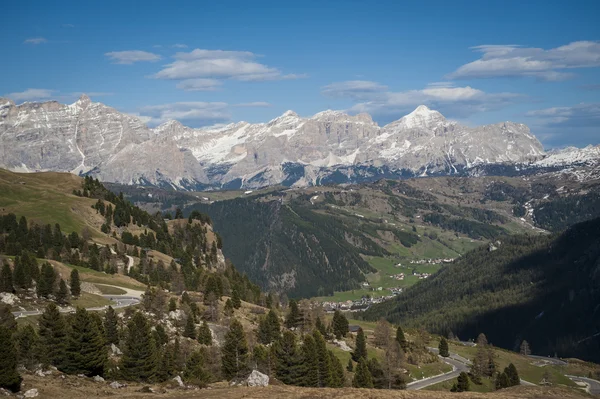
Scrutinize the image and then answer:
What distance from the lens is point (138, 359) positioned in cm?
7975

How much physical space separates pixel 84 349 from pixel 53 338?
186 inches

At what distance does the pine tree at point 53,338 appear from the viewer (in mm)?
74562

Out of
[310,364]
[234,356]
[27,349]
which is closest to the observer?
[27,349]

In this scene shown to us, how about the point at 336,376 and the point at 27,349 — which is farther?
the point at 336,376

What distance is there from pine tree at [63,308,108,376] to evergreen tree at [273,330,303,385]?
97.4 feet

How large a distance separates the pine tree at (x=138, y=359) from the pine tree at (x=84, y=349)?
3.20 metres

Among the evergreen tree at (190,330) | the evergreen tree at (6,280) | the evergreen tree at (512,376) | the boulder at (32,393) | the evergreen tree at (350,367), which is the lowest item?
the evergreen tree at (512,376)

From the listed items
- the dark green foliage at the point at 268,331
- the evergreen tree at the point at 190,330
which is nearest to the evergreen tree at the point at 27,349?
the evergreen tree at the point at 190,330

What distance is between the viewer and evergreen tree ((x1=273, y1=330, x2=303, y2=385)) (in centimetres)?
9644

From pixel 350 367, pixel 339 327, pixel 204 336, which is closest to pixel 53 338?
pixel 204 336

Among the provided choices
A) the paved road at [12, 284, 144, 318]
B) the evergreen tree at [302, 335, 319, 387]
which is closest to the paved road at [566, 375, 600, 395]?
the evergreen tree at [302, 335, 319, 387]

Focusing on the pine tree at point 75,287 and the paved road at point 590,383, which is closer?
the pine tree at point 75,287

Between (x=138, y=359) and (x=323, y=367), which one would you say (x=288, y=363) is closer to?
(x=323, y=367)

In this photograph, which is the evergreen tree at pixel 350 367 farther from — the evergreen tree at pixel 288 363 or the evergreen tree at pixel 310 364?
the evergreen tree at pixel 288 363
